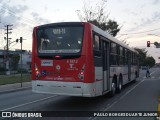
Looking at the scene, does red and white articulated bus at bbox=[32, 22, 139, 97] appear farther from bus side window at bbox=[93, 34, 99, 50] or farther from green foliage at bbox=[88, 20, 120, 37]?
green foliage at bbox=[88, 20, 120, 37]

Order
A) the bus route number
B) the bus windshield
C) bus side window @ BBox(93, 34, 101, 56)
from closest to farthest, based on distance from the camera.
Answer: the bus windshield → the bus route number → bus side window @ BBox(93, 34, 101, 56)

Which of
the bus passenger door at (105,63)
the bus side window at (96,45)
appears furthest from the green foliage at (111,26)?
the bus side window at (96,45)

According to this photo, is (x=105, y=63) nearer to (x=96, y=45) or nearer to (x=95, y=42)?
(x=96, y=45)

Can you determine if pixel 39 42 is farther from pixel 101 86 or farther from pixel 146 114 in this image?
pixel 146 114

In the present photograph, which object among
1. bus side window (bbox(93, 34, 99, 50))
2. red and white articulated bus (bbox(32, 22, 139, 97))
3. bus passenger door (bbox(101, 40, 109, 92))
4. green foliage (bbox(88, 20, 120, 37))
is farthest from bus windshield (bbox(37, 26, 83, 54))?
green foliage (bbox(88, 20, 120, 37))

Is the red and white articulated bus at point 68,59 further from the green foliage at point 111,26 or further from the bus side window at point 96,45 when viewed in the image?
the green foliage at point 111,26

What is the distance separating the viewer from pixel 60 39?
12.8 meters

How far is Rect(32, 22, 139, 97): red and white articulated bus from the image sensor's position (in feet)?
40.4

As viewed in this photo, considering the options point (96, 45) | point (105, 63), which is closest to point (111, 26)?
point (105, 63)

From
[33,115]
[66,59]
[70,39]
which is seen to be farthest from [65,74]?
[33,115]

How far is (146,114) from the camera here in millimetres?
11484

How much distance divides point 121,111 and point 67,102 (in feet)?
11.4

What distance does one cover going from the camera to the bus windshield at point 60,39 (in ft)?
41.3

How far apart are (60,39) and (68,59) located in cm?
90
